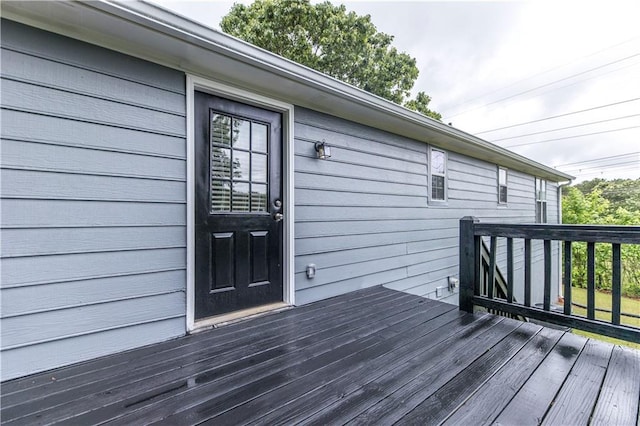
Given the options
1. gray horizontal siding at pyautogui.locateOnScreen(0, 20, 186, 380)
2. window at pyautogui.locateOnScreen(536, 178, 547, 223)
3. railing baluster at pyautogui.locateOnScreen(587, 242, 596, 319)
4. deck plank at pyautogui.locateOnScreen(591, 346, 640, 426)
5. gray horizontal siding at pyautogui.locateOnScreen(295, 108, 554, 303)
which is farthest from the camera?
window at pyautogui.locateOnScreen(536, 178, 547, 223)

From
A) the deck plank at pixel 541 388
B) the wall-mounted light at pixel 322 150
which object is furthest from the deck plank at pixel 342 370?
the wall-mounted light at pixel 322 150

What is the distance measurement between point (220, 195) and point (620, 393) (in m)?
2.73

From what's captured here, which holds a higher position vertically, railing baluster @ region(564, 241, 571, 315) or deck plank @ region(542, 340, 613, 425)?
railing baluster @ region(564, 241, 571, 315)

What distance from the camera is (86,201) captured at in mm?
1735

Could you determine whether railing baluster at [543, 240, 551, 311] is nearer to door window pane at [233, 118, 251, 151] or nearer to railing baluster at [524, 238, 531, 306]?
railing baluster at [524, 238, 531, 306]

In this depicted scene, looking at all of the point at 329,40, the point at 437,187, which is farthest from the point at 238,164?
the point at 329,40

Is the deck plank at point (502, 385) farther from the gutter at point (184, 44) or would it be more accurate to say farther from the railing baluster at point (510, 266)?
the gutter at point (184, 44)

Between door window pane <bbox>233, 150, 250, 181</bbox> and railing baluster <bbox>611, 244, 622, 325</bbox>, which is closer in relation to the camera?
railing baluster <bbox>611, 244, 622, 325</bbox>

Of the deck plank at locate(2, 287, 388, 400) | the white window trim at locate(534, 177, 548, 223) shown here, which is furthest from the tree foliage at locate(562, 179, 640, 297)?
the deck plank at locate(2, 287, 388, 400)

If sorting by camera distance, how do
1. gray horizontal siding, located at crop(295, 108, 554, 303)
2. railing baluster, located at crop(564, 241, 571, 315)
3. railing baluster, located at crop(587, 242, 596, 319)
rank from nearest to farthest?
railing baluster, located at crop(587, 242, 596, 319) < railing baluster, located at crop(564, 241, 571, 315) < gray horizontal siding, located at crop(295, 108, 554, 303)

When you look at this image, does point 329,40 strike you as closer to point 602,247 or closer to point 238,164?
point 238,164

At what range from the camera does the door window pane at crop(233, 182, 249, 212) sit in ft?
7.98

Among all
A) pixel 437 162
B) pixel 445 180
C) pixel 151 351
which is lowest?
pixel 151 351

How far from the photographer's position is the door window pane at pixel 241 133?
245cm
